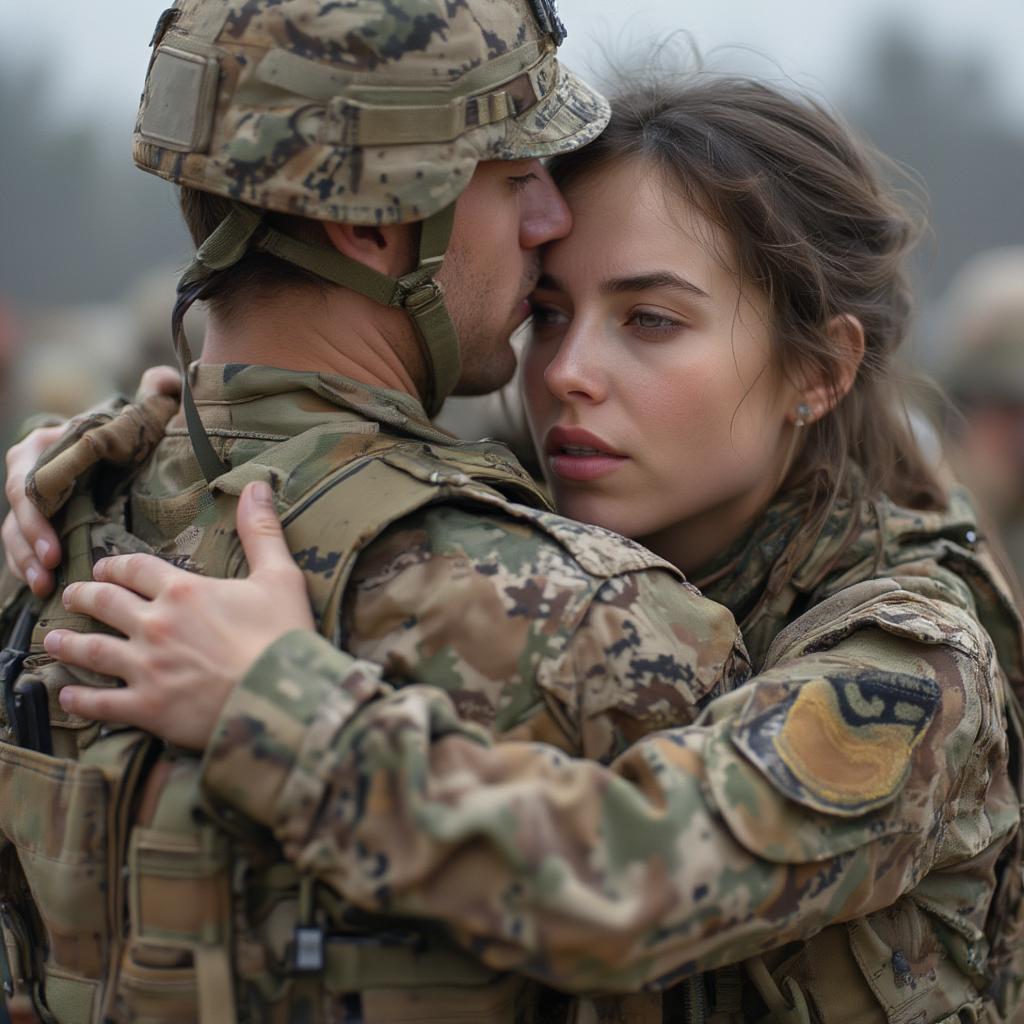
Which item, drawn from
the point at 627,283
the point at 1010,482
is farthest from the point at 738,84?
the point at 1010,482

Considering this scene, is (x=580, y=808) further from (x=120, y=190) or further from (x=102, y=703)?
(x=120, y=190)

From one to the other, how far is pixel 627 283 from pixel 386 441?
887mm

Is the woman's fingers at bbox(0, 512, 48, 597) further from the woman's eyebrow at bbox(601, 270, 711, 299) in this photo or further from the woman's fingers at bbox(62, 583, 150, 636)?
the woman's eyebrow at bbox(601, 270, 711, 299)

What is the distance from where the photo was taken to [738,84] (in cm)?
372

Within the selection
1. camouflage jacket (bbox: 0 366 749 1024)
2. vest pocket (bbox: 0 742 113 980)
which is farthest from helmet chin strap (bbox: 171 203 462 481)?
vest pocket (bbox: 0 742 113 980)

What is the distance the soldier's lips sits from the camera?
3.29m

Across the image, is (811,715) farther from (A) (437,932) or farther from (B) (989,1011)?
(B) (989,1011)

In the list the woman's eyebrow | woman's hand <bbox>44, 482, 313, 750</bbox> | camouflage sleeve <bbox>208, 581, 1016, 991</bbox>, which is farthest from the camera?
the woman's eyebrow

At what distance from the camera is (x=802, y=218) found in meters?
3.53

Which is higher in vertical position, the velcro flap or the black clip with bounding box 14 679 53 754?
the velcro flap

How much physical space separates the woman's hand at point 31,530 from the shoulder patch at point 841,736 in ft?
5.21

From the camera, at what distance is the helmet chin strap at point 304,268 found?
276cm

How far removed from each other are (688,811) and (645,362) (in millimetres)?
1359

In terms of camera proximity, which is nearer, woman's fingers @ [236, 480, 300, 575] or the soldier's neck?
woman's fingers @ [236, 480, 300, 575]
